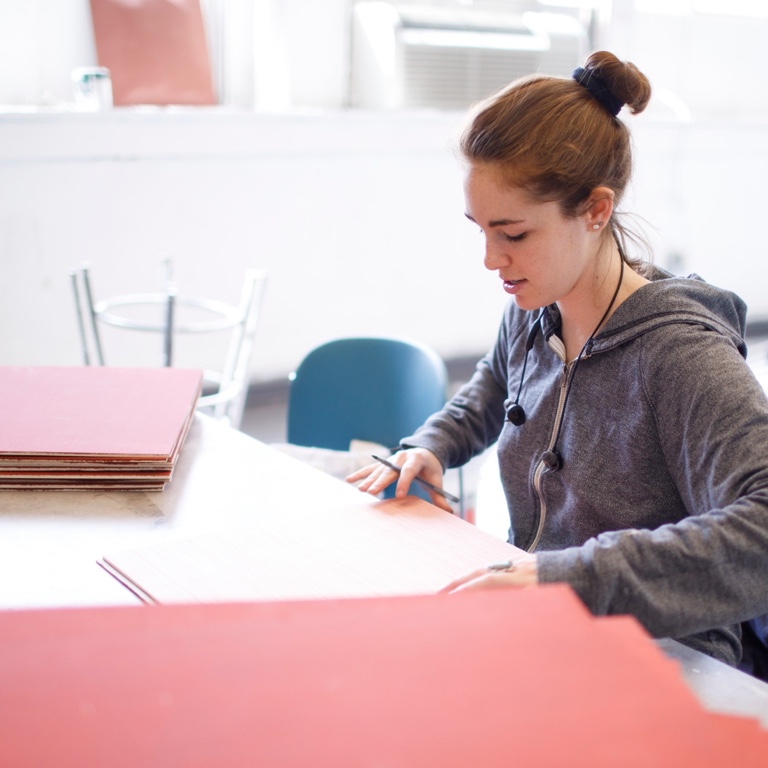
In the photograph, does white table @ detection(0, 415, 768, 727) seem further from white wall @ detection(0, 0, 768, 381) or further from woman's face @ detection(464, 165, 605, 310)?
white wall @ detection(0, 0, 768, 381)

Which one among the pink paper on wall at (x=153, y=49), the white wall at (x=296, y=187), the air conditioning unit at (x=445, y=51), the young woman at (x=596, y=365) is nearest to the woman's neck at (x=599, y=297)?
the young woman at (x=596, y=365)

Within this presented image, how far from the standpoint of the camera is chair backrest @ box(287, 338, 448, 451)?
5.96ft

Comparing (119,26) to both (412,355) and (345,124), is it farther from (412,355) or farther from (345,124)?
(412,355)

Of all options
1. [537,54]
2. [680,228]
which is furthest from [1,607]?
[680,228]

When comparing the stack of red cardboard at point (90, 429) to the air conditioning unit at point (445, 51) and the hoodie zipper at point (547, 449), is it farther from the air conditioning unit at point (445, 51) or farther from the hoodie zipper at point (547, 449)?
the air conditioning unit at point (445, 51)

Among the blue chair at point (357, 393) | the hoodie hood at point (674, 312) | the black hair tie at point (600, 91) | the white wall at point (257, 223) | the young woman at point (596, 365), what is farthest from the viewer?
the white wall at point (257, 223)

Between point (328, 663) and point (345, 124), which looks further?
point (345, 124)

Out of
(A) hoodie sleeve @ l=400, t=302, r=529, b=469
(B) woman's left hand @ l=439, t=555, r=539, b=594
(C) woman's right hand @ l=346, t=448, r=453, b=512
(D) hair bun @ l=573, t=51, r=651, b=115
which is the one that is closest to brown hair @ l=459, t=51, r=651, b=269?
(D) hair bun @ l=573, t=51, r=651, b=115

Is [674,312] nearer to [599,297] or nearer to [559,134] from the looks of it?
[599,297]

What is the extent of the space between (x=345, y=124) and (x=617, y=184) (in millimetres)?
2100

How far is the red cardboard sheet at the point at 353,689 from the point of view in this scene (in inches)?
21.0

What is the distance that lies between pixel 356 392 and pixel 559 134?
0.80m

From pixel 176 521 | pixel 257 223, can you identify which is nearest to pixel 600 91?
pixel 176 521

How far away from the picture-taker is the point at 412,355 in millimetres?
Result: 1819
